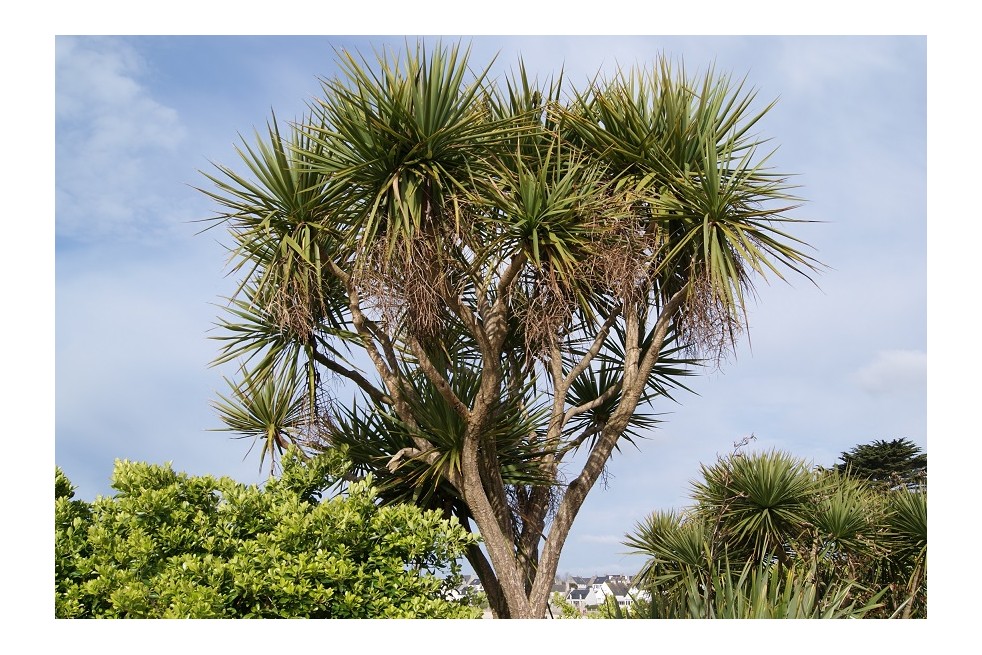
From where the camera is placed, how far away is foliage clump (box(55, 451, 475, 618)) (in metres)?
6.19

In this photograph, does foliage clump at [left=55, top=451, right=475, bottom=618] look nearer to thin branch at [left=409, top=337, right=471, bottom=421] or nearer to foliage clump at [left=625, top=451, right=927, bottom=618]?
Answer: thin branch at [left=409, top=337, right=471, bottom=421]

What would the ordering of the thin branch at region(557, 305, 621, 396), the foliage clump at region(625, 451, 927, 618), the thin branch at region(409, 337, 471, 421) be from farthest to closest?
the foliage clump at region(625, 451, 927, 618), the thin branch at region(557, 305, 621, 396), the thin branch at region(409, 337, 471, 421)

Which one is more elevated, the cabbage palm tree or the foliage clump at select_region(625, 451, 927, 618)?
the cabbage palm tree

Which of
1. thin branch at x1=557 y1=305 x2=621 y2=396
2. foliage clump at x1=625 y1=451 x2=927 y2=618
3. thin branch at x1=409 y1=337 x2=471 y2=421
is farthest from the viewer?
foliage clump at x1=625 y1=451 x2=927 y2=618

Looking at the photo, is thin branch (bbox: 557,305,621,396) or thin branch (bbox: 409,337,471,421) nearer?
thin branch (bbox: 409,337,471,421)

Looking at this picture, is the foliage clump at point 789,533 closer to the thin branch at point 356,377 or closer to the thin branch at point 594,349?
the thin branch at point 594,349

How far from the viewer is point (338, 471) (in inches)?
303

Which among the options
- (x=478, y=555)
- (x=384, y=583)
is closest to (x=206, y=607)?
(x=384, y=583)

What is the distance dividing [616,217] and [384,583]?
335 centimetres

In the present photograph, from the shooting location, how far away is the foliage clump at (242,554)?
6188 mm

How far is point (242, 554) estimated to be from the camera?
20.9 feet

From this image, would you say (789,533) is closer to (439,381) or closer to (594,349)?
(594,349)

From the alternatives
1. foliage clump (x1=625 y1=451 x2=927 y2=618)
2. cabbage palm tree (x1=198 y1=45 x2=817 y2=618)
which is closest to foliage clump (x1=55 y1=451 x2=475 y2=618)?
cabbage palm tree (x1=198 y1=45 x2=817 y2=618)

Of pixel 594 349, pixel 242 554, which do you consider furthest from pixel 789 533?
pixel 242 554
